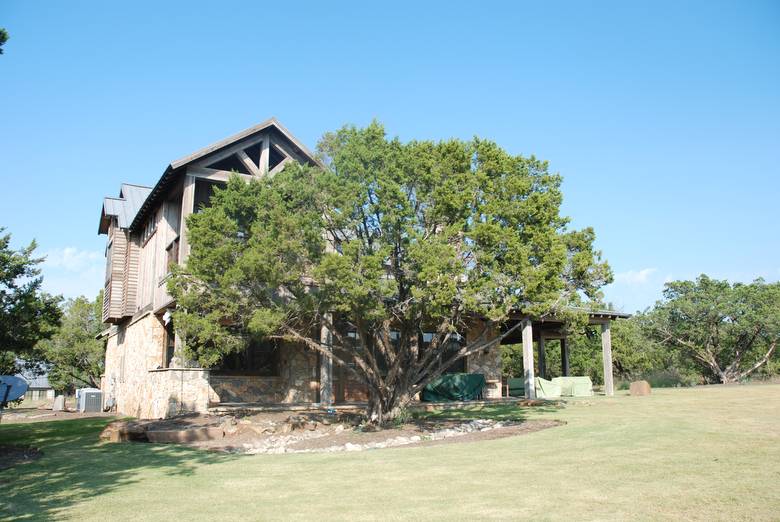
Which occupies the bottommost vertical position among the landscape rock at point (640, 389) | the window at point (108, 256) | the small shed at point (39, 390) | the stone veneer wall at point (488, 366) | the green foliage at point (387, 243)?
the small shed at point (39, 390)

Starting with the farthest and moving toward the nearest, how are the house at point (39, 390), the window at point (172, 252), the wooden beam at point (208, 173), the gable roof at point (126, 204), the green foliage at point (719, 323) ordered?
1. the house at point (39, 390)
2. the green foliage at point (719, 323)
3. the gable roof at point (126, 204)
4. the window at point (172, 252)
5. the wooden beam at point (208, 173)

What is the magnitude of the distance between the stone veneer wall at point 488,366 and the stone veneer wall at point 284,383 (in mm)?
6086

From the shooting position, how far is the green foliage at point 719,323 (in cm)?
3359

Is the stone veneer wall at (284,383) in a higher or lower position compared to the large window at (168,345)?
lower

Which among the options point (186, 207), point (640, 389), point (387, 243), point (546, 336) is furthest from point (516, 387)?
point (186, 207)

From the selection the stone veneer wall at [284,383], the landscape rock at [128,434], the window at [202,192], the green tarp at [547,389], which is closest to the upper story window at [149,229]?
the window at [202,192]

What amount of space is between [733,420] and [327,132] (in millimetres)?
10782

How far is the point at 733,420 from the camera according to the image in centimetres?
1288

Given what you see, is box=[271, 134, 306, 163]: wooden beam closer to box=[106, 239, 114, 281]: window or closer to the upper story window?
the upper story window

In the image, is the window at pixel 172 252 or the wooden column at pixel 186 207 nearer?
the wooden column at pixel 186 207

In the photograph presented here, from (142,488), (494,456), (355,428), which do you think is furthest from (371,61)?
(142,488)

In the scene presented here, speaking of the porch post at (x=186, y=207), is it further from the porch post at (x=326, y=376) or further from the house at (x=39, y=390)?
the house at (x=39, y=390)

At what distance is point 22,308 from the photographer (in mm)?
13328

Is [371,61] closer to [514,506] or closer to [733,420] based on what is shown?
[733,420]
